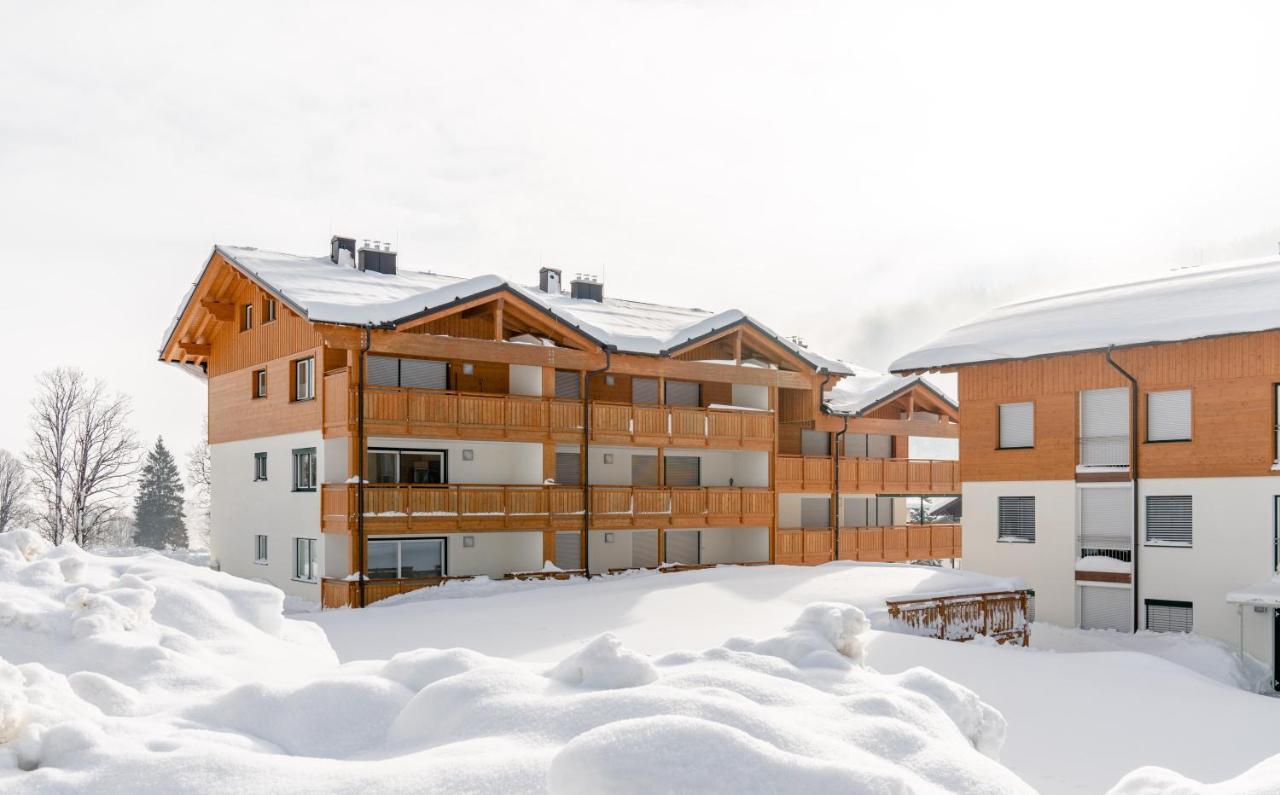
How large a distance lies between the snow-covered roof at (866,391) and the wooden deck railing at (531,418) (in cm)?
725

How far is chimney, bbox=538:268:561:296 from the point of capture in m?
39.0

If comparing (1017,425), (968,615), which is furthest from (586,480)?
(1017,425)

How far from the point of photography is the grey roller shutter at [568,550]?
30.9m

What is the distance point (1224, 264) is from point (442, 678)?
29.1 metres

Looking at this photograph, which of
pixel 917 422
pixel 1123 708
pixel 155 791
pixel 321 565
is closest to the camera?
pixel 155 791

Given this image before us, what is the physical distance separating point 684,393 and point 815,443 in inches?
288

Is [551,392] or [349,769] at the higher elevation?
[551,392]

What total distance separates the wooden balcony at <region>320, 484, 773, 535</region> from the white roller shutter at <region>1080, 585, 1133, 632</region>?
10.5 metres

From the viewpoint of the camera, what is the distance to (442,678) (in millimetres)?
7598

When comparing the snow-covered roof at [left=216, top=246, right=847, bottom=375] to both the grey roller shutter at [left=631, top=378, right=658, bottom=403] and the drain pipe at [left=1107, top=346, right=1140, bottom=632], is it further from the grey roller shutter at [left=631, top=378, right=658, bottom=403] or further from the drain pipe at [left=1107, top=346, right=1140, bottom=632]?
the drain pipe at [left=1107, top=346, right=1140, bottom=632]

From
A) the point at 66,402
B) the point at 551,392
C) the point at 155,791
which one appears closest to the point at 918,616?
the point at 551,392

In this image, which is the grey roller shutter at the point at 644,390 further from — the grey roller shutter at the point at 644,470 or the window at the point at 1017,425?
the window at the point at 1017,425

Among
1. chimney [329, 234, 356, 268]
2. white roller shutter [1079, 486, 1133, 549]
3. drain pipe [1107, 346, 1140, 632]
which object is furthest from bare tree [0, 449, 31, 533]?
drain pipe [1107, 346, 1140, 632]

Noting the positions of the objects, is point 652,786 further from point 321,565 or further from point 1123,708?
point 321,565
